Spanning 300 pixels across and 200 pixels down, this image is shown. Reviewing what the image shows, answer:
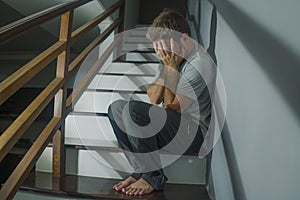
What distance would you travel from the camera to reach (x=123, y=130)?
1.78 meters

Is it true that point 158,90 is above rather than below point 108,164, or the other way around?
above

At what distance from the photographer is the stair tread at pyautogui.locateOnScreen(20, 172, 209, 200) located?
1.69 metres

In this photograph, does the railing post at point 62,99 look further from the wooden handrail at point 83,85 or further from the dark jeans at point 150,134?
the dark jeans at point 150,134

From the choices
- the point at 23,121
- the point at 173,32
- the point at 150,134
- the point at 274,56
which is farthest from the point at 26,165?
the point at 274,56

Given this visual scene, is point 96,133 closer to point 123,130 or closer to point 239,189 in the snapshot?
point 123,130

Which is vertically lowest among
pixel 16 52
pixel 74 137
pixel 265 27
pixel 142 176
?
pixel 142 176

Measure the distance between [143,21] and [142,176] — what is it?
12.1 ft

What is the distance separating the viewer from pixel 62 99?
187 centimetres

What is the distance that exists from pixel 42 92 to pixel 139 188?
63cm

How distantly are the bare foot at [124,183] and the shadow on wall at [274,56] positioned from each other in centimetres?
91

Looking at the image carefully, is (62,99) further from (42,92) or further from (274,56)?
(274,56)

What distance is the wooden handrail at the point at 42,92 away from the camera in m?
1.31

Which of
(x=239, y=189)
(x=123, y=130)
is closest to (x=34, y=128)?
(x=123, y=130)

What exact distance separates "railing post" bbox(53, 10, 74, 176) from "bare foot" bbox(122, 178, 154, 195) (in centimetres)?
39
